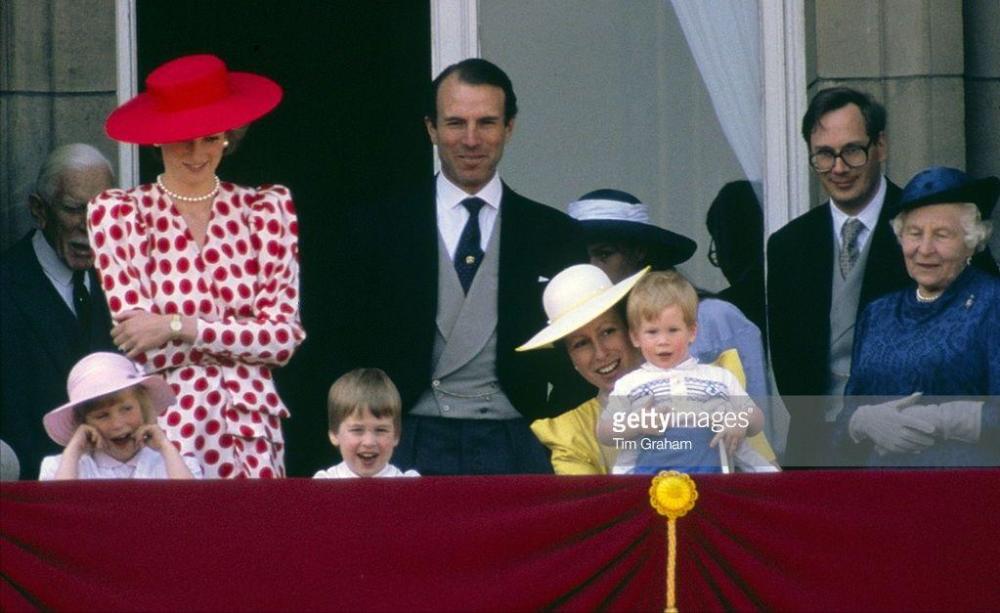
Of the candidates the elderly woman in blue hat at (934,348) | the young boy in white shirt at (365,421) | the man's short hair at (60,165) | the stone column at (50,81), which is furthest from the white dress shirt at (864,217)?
the stone column at (50,81)

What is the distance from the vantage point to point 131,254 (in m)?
7.61

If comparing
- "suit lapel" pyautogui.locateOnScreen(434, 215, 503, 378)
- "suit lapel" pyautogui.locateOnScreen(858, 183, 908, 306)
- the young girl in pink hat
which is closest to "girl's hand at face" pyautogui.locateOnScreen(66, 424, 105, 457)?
the young girl in pink hat

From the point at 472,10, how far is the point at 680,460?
234cm

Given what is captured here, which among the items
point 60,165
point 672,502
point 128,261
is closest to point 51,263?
point 60,165

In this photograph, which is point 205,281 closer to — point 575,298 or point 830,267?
point 575,298

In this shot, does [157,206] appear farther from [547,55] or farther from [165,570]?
[547,55]

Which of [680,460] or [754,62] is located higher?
[754,62]

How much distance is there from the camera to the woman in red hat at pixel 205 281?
754 cm

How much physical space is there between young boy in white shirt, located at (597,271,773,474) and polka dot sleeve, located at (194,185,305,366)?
97cm

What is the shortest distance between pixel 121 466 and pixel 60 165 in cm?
124

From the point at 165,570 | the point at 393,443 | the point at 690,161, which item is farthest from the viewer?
the point at 690,161

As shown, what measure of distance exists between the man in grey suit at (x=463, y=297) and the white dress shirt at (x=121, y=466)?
734 millimetres

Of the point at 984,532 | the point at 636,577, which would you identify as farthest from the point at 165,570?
the point at 984,532

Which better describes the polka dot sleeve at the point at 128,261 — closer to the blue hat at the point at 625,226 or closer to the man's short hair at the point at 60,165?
the man's short hair at the point at 60,165
